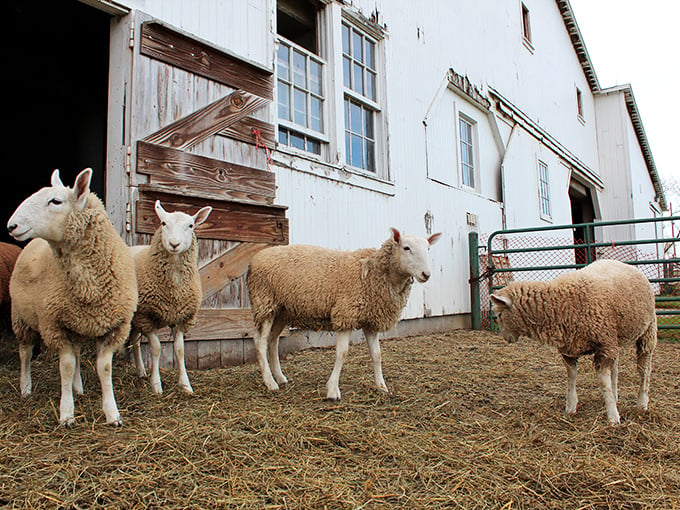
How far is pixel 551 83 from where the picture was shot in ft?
53.0

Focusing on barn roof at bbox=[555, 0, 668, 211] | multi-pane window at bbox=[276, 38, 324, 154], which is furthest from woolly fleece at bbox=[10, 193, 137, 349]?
barn roof at bbox=[555, 0, 668, 211]

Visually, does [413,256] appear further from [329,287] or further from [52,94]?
[52,94]

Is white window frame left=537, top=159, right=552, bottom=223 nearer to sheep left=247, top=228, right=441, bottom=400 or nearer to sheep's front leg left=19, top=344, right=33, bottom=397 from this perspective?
sheep left=247, top=228, right=441, bottom=400

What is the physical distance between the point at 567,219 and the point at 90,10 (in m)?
14.8

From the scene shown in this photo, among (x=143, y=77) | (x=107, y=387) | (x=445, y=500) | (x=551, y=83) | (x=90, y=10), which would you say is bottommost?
(x=445, y=500)

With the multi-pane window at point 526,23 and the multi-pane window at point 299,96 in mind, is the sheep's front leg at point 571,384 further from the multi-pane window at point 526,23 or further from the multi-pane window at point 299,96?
the multi-pane window at point 526,23

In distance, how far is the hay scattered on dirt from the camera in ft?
6.93

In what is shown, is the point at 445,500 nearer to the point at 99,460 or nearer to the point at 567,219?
the point at 99,460

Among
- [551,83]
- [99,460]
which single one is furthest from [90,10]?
[551,83]

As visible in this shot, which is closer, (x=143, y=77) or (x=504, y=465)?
(x=504, y=465)

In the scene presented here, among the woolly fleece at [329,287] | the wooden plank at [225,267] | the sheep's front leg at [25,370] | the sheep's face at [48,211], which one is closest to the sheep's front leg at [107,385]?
the sheep's face at [48,211]

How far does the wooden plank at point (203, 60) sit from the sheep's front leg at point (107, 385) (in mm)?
2773

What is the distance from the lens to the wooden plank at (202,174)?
4.45m

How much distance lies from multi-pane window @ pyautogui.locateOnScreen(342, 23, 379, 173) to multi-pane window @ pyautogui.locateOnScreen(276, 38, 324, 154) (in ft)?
1.87
